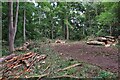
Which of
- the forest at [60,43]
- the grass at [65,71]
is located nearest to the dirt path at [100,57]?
the forest at [60,43]

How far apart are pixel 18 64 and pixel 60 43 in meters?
4.15

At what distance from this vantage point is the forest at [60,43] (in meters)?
5.05

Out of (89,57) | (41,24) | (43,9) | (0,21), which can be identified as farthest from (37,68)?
(41,24)

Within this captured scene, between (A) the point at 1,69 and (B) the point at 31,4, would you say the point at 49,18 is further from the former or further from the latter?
(A) the point at 1,69

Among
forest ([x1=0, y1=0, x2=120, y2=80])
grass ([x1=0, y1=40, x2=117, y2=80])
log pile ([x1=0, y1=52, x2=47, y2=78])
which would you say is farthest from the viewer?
log pile ([x1=0, y1=52, x2=47, y2=78])

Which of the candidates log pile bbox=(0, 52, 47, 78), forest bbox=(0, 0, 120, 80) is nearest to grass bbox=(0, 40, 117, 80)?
forest bbox=(0, 0, 120, 80)

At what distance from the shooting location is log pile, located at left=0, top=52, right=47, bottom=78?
540 centimetres

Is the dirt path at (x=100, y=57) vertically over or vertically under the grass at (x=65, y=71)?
over

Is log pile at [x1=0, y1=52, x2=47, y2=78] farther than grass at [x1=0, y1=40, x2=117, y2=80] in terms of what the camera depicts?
Yes

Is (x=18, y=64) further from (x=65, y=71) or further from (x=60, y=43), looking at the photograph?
(x=60, y=43)

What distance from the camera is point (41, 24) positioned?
1349cm

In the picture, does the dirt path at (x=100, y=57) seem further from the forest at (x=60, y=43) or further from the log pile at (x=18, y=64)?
the log pile at (x=18, y=64)

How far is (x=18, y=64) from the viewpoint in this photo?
19.6 ft

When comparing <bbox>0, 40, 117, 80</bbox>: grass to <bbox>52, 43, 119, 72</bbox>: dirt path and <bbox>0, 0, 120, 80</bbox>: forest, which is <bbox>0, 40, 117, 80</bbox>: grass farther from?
<bbox>52, 43, 119, 72</bbox>: dirt path
